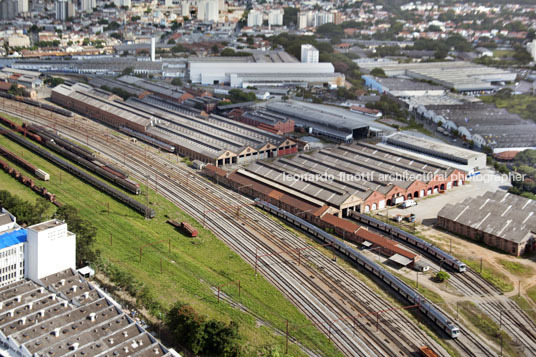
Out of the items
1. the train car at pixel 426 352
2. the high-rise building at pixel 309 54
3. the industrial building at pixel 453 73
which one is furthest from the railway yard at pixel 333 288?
the high-rise building at pixel 309 54

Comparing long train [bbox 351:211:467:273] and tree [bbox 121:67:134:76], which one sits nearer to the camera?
long train [bbox 351:211:467:273]

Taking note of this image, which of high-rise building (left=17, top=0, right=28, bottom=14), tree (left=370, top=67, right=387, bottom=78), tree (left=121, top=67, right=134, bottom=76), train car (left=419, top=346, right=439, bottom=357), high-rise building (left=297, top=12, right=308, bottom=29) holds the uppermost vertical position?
high-rise building (left=17, top=0, right=28, bottom=14)

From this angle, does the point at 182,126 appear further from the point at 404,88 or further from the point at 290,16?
the point at 290,16

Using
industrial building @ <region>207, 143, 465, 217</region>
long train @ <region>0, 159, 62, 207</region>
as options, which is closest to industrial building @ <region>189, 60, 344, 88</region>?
industrial building @ <region>207, 143, 465, 217</region>

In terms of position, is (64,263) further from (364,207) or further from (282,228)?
(364,207)

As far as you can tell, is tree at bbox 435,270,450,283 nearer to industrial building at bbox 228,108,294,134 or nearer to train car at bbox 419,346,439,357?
train car at bbox 419,346,439,357
